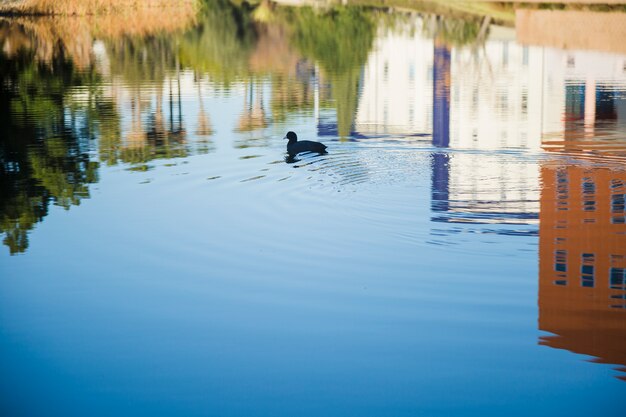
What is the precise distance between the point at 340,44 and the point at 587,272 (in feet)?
125

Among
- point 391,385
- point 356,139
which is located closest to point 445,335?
point 391,385

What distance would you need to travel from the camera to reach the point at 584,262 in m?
11.6

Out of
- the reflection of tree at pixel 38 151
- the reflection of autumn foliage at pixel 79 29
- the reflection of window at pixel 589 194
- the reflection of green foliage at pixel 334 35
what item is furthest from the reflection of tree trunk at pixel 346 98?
the reflection of autumn foliage at pixel 79 29

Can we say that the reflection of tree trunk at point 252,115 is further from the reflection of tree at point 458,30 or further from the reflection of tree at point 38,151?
the reflection of tree at point 458,30

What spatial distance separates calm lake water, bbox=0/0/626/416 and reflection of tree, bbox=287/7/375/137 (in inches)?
38.5

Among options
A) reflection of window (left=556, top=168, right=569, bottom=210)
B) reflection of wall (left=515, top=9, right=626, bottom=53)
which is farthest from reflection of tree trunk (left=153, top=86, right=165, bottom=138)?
reflection of wall (left=515, top=9, right=626, bottom=53)

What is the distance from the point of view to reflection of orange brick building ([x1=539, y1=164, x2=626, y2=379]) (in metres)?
9.48

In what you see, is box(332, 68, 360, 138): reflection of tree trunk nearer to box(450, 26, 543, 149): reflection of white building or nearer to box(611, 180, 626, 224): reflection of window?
box(450, 26, 543, 149): reflection of white building

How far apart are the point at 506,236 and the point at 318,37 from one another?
136 ft

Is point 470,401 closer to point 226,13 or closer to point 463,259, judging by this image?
point 463,259

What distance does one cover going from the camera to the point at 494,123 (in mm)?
23141

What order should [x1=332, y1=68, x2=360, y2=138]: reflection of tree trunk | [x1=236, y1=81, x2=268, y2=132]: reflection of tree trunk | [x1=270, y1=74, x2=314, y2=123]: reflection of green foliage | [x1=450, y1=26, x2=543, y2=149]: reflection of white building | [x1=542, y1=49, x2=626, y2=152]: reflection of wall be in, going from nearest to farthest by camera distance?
[x1=542, y1=49, x2=626, y2=152]: reflection of wall, [x1=450, y1=26, x2=543, y2=149]: reflection of white building, [x1=332, y1=68, x2=360, y2=138]: reflection of tree trunk, [x1=236, y1=81, x2=268, y2=132]: reflection of tree trunk, [x1=270, y1=74, x2=314, y2=123]: reflection of green foliage

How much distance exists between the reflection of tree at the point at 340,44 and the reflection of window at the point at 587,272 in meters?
10.0

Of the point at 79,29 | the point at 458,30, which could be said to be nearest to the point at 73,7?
the point at 79,29
